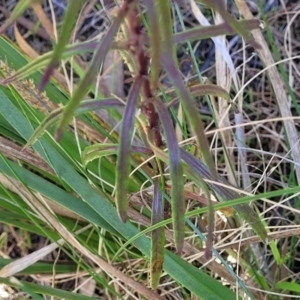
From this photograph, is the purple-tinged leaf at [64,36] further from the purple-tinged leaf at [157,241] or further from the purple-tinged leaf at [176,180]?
the purple-tinged leaf at [157,241]

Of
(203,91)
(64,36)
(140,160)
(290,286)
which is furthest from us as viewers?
(140,160)

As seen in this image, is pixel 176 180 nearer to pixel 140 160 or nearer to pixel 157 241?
pixel 157 241

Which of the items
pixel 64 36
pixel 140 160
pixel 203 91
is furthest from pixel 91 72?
pixel 140 160

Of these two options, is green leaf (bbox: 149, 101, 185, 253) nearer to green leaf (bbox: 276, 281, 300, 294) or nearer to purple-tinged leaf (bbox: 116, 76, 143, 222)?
purple-tinged leaf (bbox: 116, 76, 143, 222)

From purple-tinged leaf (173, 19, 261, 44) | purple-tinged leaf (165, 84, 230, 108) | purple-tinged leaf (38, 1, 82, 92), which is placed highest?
purple-tinged leaf (38, 1, 82, 92)

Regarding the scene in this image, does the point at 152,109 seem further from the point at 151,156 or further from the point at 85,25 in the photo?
the point at 85,25

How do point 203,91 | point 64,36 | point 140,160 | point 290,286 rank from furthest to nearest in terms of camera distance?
point 140,160 < point 290,286 < point 203,91 < point 64,36

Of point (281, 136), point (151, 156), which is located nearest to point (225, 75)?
point (281, 136)

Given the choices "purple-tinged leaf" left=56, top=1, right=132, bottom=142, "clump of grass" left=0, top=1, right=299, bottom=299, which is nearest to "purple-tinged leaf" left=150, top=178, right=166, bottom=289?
"clump of grass" left=0, top=1, right=299, bottom=299

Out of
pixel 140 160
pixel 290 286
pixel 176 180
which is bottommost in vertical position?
pixel 290 286

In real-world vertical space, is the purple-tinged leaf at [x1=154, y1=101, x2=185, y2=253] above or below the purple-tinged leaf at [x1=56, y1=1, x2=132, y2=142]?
below
